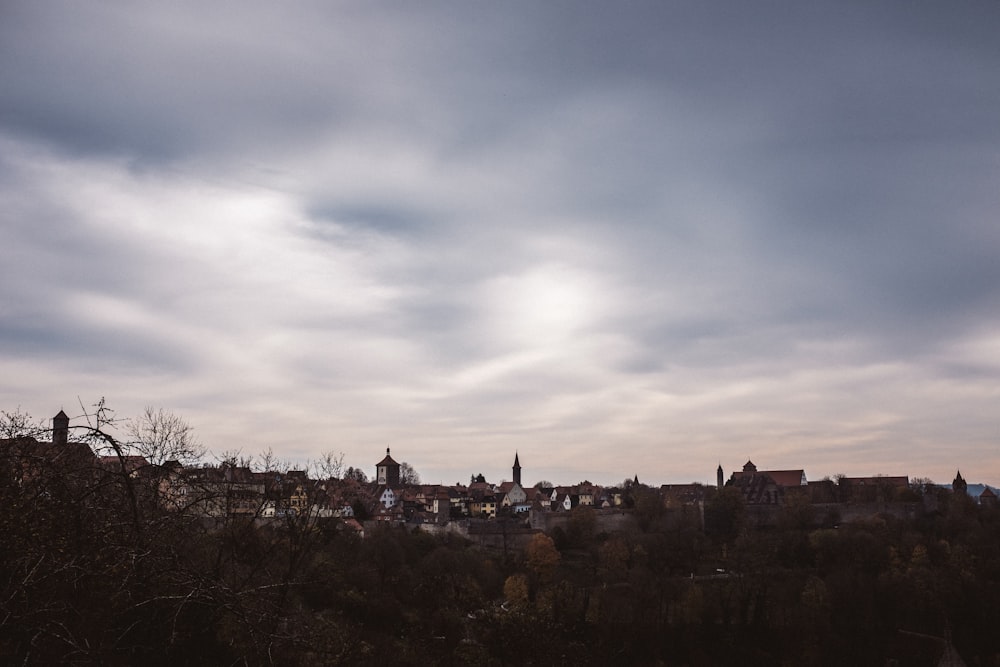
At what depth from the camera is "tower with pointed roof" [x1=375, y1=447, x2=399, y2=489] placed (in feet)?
357

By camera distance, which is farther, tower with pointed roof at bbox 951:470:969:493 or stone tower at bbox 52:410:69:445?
tower with pointed roof at bbox 951:470:969:493

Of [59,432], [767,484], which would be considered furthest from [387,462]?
[59,432]

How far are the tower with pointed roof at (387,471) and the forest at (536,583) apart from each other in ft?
126

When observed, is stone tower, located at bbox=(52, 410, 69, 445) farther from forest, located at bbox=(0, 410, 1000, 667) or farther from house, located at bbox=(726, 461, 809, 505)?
house, located at bbox=(726, 461, 809, 505)

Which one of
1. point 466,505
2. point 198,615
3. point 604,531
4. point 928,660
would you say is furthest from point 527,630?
point 466,505

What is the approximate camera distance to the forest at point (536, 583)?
4.01 metres

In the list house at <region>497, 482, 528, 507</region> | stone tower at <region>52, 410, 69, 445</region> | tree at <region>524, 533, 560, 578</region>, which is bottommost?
tree at <region>524, 533, 560, 578</region>

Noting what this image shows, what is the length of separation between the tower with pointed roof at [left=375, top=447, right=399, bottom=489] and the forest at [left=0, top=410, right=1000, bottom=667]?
126ft

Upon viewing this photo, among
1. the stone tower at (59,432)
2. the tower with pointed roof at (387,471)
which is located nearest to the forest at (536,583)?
the stone tower at (59,432)

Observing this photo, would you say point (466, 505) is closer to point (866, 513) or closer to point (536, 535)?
point (536, 535)

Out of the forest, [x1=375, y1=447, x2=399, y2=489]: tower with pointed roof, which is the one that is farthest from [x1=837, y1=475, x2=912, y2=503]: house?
[x1=375, y1=447, x2=399, y2=489]: tower with pointed roof

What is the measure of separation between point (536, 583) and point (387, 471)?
58.3 m

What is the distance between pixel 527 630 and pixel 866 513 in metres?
56.0

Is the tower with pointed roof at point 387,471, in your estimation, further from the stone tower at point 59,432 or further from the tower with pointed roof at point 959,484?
the stone tower at point 59,432
